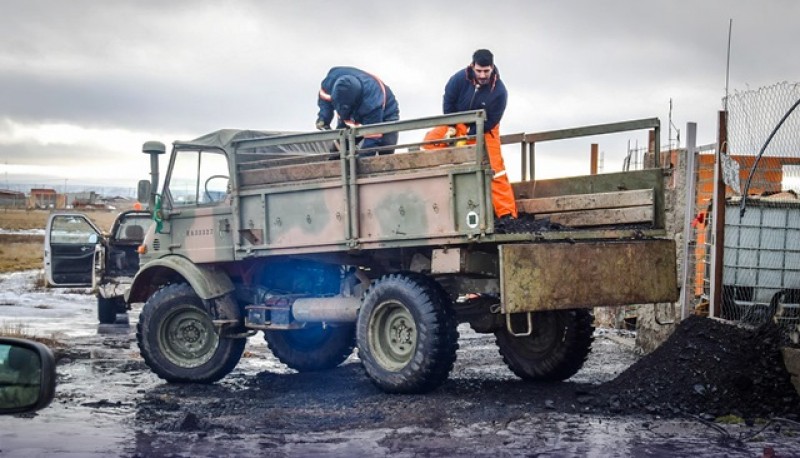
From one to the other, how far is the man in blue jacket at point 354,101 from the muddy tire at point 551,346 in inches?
91.2

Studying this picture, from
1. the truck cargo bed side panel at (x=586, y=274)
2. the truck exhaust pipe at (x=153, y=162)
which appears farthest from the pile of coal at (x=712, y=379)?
the truck exhaust pipe at (x=153, y=162)

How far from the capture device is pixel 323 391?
983 centimetres

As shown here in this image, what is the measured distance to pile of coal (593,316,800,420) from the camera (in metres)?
7.98

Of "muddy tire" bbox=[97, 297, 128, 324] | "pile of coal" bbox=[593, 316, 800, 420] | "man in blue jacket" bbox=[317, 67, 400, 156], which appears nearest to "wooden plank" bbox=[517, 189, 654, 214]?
"pile of coal" bbox=[593, 316, 800, 420]

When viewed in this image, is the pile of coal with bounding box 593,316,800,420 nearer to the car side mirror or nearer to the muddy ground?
the muddy ground

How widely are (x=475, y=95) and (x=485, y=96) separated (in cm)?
10

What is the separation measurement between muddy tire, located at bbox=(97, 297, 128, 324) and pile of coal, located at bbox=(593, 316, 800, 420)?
10481 millimetres

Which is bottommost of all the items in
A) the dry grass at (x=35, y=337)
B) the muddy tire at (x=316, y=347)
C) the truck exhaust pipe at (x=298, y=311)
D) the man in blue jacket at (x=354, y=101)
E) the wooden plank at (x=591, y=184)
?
the dry grass at (x=35, y=337)

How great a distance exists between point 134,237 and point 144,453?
11578mm

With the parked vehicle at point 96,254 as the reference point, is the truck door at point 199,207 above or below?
above

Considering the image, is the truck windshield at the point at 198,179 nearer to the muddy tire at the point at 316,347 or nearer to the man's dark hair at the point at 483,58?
the muddy tire at the point at 316,347

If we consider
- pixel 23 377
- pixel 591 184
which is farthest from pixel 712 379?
pixel 23 377

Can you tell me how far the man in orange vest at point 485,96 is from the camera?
9598mm

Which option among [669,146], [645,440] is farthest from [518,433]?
[669,146]
